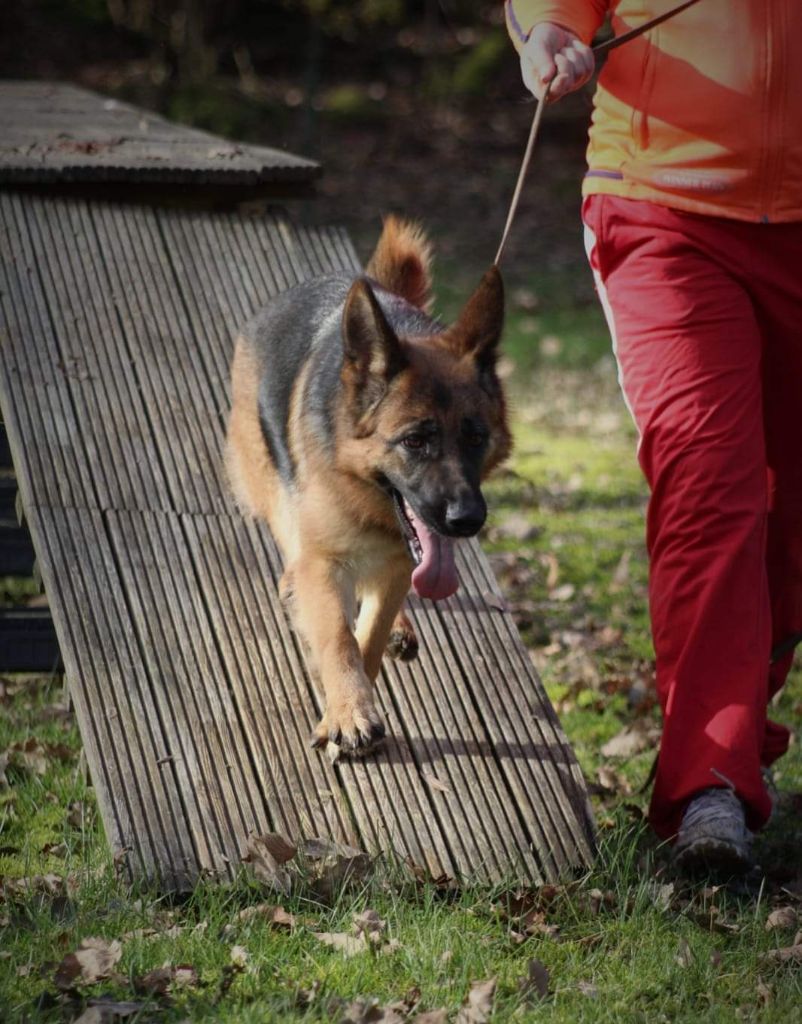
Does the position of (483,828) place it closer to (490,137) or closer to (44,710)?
(44,710)

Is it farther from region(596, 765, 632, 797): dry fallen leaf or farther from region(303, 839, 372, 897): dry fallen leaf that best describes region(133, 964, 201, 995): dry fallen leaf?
region(596, 765, 632, 797): dry fallen leaf

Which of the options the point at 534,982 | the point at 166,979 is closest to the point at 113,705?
the point at 166,979

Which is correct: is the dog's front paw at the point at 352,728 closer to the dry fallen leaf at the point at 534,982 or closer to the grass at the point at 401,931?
the grass at the point at 401,931

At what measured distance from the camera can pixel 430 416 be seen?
3975 millimetres

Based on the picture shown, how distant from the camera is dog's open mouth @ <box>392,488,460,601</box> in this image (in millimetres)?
4051

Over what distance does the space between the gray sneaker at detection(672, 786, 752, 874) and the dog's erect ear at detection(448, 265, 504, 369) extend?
1463 mm

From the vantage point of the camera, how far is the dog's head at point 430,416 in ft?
12.9

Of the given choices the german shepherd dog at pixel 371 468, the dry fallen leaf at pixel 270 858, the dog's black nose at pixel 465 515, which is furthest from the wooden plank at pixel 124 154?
the dry fallen leaf at pixel 270 858

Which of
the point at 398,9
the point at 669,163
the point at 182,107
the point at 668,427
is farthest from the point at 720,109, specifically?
the point at 398,9

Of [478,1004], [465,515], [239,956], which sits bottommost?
[239,956]

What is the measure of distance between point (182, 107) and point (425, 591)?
1508 centimetres

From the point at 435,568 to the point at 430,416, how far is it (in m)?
0.45

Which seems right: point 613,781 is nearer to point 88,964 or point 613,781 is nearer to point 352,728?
point 352,728

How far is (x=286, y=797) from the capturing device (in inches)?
157
